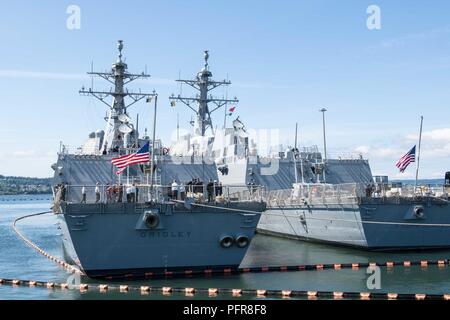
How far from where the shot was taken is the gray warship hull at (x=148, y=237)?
18.2m

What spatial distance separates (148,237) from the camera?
18703 mm

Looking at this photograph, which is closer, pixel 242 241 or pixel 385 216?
pixel 242 241

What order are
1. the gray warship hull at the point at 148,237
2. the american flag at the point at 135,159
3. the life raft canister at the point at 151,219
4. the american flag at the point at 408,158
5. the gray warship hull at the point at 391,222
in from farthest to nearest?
the american flag at the point at 408,158
the gray warship hull at the point at 391,222
the american flag at the point at 135,159
the life raft canister at the point at 151,219
the gray warship hull at the point at 148,237

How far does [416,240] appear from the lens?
25.8m

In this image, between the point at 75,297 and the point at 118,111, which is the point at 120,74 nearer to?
the point at 118,111

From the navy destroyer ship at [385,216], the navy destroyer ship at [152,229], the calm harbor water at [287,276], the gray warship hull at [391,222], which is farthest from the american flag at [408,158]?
the navy destroyer ship at [152,229]

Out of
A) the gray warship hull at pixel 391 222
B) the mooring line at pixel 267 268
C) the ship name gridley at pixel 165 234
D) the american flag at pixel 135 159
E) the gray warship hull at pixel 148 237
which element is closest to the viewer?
the gray warship hull at pixel 148 237

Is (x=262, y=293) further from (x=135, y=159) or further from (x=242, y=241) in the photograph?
(x=135, y=159)

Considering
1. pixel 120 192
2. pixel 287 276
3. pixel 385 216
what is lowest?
pixel 287 276

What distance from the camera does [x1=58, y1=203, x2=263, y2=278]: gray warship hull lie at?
59.9 feet

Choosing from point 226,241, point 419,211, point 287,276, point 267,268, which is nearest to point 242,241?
point 226,241

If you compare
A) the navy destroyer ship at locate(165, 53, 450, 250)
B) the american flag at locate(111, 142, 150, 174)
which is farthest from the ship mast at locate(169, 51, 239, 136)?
the american flag at locate(111, 142, 150, 174)

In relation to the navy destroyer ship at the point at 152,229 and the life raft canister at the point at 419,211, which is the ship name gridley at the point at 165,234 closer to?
the navy destroyer ship at the point at 152,229
